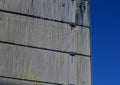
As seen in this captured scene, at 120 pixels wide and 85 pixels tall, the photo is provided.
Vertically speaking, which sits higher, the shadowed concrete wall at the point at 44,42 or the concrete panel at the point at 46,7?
the concrete panel at the point at 46,7

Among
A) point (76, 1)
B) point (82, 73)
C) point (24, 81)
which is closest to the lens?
point (24, 81)

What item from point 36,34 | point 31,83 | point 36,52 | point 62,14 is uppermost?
point 62,14

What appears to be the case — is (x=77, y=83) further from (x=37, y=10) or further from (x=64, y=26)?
(x=37, y=10)

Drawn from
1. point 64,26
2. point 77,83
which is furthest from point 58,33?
point 77,83

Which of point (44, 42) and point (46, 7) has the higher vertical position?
point (46, 7)

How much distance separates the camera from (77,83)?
880cm

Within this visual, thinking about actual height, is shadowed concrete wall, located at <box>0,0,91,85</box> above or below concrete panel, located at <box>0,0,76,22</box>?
below

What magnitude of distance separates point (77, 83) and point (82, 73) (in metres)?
0.36

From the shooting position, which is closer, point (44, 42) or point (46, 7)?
point (44, 42)

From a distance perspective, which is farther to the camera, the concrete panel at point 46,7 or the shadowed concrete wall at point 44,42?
the concrete panel at point 46,7

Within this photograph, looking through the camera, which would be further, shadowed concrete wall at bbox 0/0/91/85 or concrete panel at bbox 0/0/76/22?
concrete panel at bbox 0/0/76/22

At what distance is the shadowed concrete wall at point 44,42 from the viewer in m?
8.51

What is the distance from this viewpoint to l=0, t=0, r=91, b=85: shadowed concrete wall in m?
8.51

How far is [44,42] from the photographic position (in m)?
8.94
